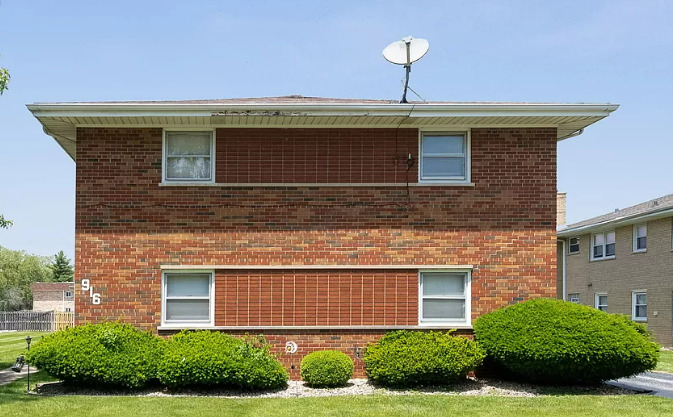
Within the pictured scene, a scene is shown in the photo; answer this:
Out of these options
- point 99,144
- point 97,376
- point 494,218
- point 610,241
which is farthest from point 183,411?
point 610,241

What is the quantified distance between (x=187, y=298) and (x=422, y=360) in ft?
15.7

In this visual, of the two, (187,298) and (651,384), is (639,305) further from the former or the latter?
(187,298)

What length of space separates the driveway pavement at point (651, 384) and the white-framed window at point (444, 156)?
5299 millimetres

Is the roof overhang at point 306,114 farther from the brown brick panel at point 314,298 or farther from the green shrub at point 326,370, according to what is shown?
the green shrub at point 326,370

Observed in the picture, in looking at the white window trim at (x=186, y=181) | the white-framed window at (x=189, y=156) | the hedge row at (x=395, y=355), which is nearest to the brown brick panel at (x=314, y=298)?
the hedge row at (x=395, y=355)

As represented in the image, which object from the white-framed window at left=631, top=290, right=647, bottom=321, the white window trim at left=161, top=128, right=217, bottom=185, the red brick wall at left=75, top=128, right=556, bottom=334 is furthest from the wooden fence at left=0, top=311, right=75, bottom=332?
the white window trim at left=161, top=128, right=217, bottom=185

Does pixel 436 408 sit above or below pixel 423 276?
below

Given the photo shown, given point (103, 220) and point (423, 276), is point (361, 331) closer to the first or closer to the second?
point (423, 276)

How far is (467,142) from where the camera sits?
15602mm

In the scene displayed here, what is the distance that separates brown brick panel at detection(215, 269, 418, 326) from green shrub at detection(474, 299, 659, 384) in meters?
2.14

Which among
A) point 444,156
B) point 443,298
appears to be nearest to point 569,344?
point 443,298

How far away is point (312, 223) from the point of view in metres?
15.4

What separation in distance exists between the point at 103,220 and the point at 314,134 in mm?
4505

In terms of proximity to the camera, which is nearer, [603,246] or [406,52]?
[406,52]
